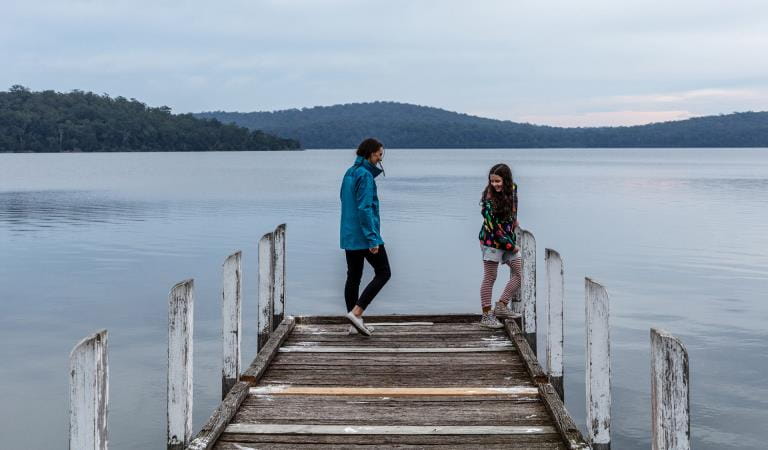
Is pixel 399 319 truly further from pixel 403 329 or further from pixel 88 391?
pixel 88 391

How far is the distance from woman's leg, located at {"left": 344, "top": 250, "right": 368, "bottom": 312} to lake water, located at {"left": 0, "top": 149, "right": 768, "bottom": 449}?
3118mm

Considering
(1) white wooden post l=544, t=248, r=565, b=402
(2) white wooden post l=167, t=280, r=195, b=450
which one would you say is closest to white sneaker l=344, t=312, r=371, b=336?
(1) white wooden post l=544, t=248, r=565, b=402

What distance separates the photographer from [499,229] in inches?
361

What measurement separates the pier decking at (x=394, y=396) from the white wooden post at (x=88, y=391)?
1.49 metres

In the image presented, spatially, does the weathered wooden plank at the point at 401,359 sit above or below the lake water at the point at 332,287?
above

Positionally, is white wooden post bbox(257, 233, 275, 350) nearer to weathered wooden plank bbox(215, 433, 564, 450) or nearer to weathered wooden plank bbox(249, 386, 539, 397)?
weathered wooden plank bbox(249, 386, 539, 397)

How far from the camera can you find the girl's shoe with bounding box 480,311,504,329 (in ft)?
31.7

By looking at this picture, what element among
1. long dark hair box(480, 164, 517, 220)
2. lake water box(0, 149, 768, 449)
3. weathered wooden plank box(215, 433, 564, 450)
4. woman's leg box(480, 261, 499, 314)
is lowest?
lake water box(0, 149, 768, 449)

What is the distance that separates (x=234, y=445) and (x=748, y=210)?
141 feet

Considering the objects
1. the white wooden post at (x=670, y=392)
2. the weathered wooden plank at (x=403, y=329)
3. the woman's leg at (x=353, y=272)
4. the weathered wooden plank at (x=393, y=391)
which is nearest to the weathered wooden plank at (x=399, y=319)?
→ the weathered wooden plank at (x=403, y=329)

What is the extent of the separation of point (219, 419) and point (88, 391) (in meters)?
2.06

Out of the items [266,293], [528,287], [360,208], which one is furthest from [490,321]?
[266,293]

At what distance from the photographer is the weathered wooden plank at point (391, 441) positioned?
229 inches

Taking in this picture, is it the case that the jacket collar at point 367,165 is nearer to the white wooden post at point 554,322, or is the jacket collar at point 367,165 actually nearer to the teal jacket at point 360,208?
the teal jacket at point 360,208
